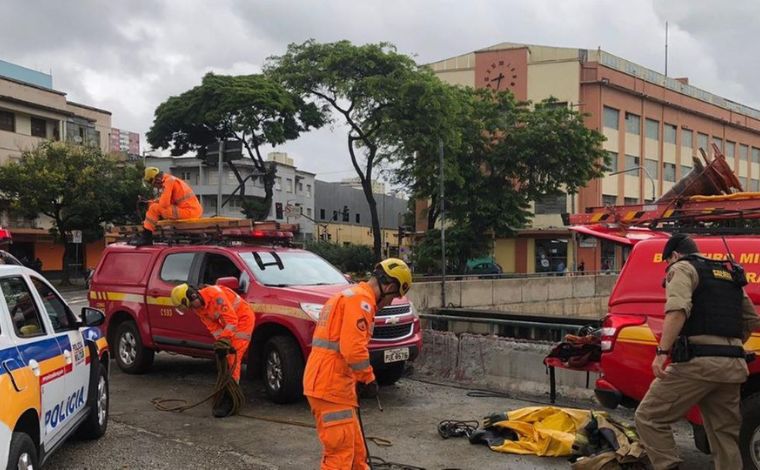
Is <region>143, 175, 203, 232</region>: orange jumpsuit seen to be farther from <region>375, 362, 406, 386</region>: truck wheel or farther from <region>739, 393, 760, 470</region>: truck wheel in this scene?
<region>739, 393, 760, 470</region>: truck wheel

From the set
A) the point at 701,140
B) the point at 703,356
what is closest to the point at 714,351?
the point at 703,356

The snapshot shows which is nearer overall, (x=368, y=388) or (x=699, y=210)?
(x=368, y=388)

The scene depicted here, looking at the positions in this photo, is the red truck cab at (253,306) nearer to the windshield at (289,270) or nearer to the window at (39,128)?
the windshield at (289,270)

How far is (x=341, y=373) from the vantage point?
4301mm

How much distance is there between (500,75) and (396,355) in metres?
42.1

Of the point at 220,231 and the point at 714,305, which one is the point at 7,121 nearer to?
the point at 220,231

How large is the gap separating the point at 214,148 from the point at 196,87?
10.6 m

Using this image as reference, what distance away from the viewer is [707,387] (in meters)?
4.59

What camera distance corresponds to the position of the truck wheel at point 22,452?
12.4 feet

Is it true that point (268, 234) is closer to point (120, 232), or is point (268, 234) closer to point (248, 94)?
point (120, 232)

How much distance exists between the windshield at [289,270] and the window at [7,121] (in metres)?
34.6

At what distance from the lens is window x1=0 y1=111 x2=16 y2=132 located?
37.1 metres

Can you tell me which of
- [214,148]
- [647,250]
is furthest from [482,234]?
[647,250]

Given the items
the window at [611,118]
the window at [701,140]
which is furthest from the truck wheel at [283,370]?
the window at [701,140]
